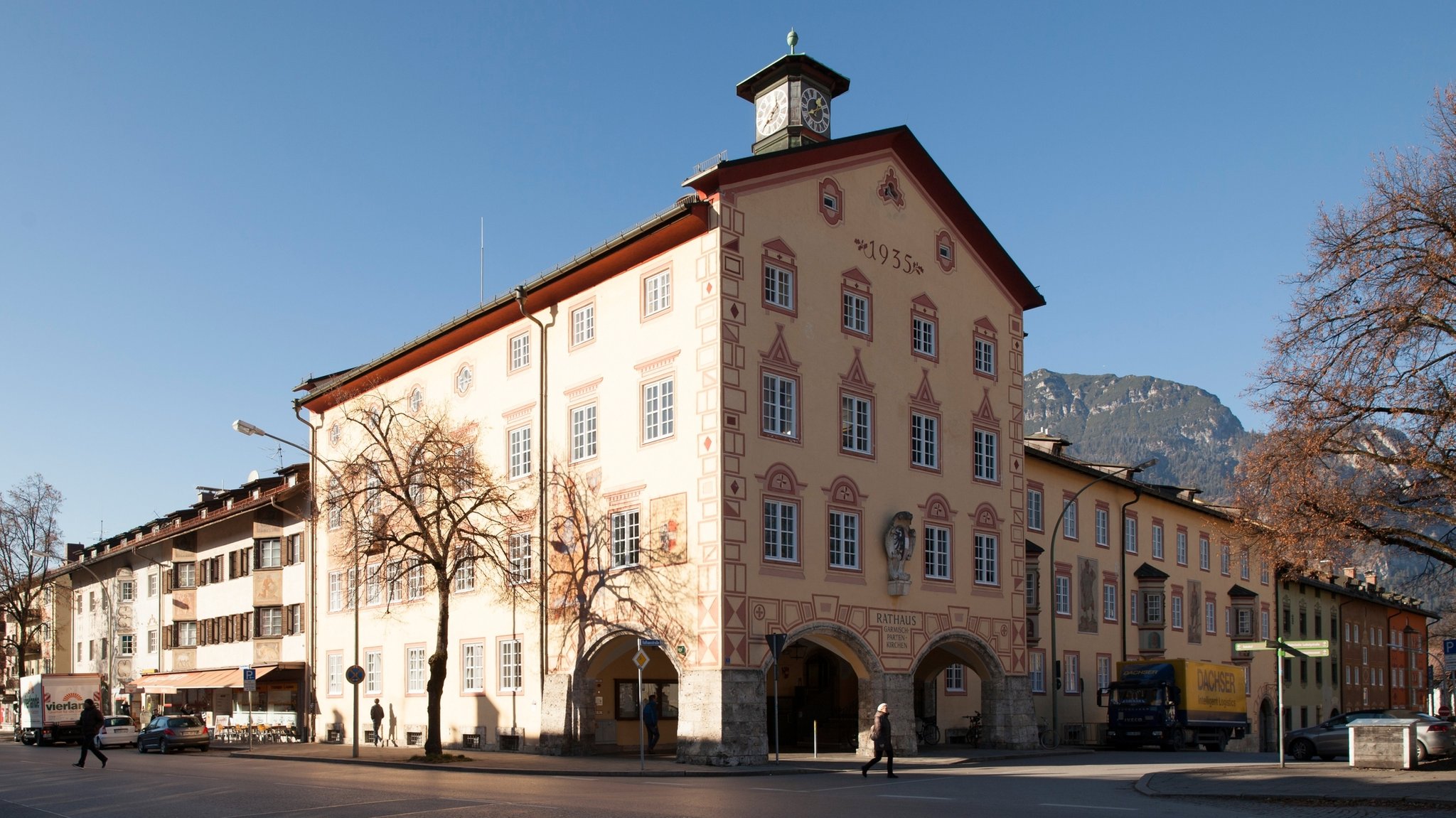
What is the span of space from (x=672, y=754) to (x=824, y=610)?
6.20 meters

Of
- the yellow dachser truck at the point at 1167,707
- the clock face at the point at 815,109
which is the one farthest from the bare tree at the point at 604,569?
the yellow dachser truck at the point at 1167,707

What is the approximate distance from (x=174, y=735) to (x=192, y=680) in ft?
46.3

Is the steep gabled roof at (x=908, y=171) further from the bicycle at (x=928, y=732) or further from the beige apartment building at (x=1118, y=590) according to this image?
the bicycle at (x=928, y=732)

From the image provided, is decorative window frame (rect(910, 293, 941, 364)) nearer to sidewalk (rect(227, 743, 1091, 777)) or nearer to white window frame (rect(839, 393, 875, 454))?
white window frame (rect(839, 393, 875, 454))

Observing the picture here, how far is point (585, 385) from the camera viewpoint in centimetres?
3788

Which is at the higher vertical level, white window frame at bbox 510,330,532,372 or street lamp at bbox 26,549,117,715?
white window frame at bbox 510,330,532,372

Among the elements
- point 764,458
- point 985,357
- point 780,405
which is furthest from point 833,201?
point 985,357

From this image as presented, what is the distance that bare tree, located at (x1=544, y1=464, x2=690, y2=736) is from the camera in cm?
3378

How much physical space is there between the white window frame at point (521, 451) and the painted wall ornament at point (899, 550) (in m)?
11.2

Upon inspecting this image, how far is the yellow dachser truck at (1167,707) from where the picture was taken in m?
46.3

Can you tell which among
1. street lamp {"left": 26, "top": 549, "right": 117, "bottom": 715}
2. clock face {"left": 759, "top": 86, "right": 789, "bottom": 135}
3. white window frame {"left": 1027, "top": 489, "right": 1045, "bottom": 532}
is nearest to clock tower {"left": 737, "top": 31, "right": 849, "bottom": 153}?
clock face {"left": 759, "top": 86, "right": 789, "bottom": 135}

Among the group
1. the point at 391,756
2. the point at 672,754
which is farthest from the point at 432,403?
the point at 672,754

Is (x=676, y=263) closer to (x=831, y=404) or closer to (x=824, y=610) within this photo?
(x=831, y=404)

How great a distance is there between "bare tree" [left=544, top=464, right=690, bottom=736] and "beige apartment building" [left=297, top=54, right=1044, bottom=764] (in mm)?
98
